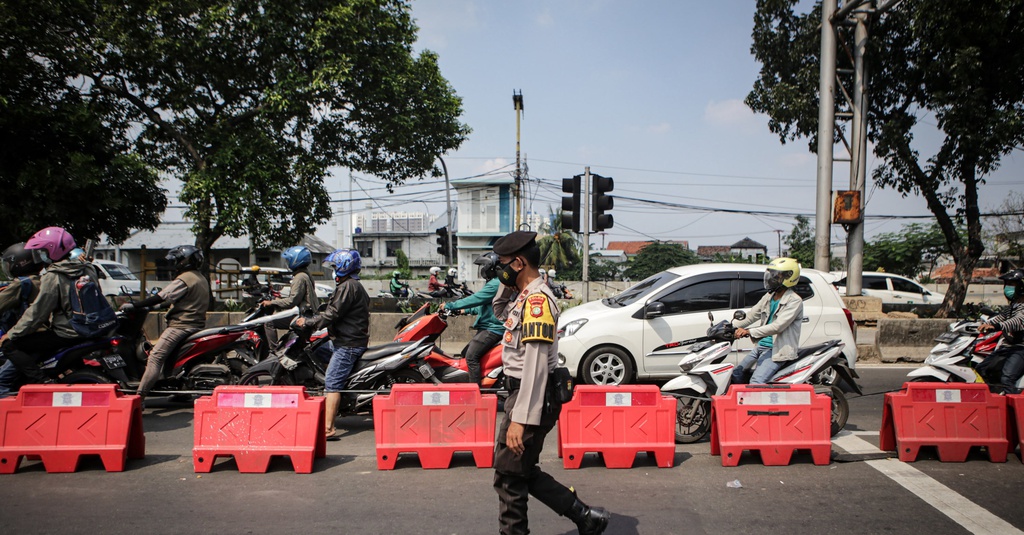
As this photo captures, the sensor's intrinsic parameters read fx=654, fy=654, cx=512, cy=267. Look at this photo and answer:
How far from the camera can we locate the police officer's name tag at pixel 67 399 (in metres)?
4.96

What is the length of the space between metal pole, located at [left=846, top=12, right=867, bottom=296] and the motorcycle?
9296 millimetres

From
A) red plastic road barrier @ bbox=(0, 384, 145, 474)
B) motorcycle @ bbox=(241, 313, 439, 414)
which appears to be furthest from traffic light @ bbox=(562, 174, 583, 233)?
red plastic road barrier @ bbox=(0, 384, 145, 474)

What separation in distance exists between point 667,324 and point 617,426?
2939mm

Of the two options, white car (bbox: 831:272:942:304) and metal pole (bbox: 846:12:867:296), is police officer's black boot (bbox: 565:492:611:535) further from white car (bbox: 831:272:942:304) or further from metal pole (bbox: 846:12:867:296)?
white car (bbox: 831:272:942:304)

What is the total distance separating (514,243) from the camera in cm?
337

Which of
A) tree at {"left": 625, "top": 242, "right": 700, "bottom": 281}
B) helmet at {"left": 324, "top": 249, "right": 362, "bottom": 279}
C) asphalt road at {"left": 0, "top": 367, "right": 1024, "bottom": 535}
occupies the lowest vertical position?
asphalt road at {"left": 0, "top": 367, "right": 1024, "bottom": 535}

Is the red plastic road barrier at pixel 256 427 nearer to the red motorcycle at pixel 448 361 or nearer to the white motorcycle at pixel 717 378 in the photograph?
the red motorcycle at pixel 448 361

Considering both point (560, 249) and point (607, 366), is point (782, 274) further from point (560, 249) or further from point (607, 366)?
point (560, 249)

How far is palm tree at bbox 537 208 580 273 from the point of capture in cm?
3947

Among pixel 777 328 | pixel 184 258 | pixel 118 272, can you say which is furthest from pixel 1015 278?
pixel 118 272

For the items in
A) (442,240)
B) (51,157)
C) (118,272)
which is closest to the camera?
(51,157)

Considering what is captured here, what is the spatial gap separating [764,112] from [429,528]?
14.3 m

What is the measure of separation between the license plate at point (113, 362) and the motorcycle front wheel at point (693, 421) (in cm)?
541

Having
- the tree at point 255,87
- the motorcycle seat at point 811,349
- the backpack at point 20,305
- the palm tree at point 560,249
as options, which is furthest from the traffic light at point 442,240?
the motorcycle seat at point 811,349
